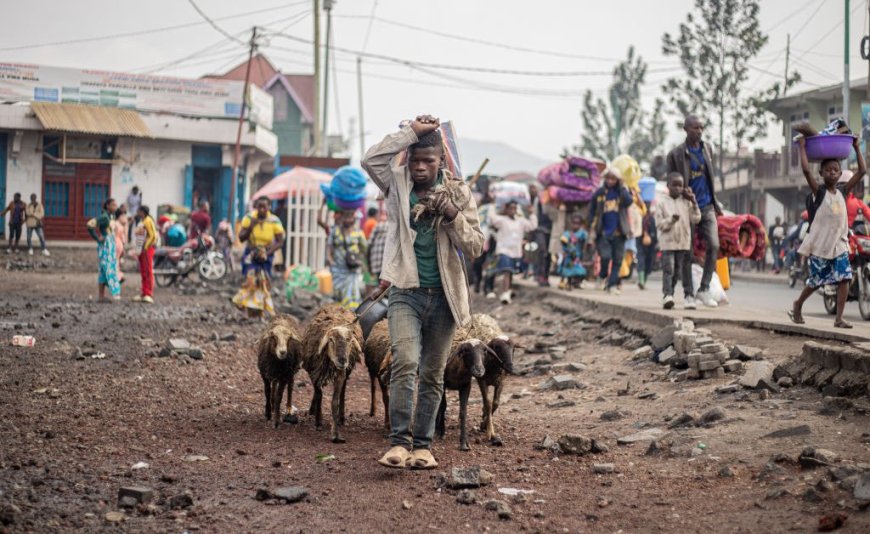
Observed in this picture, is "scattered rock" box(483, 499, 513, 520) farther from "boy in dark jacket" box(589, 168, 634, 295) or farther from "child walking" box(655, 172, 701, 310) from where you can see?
"boy in dark jacket" box(589, 168, 634, 295)

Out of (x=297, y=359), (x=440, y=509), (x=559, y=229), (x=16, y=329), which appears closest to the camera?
(x=440, y=509)

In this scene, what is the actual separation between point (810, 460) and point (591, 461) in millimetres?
1514

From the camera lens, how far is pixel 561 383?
1039cm

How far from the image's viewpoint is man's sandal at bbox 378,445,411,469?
6219 mm

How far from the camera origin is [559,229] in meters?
20.3

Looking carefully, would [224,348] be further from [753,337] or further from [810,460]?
[810,460]

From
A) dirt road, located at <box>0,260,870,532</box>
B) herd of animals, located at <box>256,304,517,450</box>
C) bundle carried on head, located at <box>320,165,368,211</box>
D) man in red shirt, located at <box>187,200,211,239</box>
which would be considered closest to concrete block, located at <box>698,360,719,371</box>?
dirt road, located at <box>0,260,870,532</box>

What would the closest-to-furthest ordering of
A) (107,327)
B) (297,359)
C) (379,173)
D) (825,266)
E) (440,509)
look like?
(440,509), (379,173), (297,359), (825,266), (107,327)

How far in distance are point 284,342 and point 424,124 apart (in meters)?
2.65

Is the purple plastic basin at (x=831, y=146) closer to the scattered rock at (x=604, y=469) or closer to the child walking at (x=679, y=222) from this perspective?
the child walking at (x=679, y=222)

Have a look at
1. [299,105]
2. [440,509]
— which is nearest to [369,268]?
[440,509]

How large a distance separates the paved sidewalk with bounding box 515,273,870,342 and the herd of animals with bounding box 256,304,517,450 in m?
3.18

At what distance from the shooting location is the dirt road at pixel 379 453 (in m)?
5.36

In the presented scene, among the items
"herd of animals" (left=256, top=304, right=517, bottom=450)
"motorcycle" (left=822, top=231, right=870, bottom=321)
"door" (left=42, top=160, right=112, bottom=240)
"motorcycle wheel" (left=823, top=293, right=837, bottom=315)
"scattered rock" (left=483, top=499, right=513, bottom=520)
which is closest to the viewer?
"scattered rock" (left=483, top=499, right=513, bottom=520)
